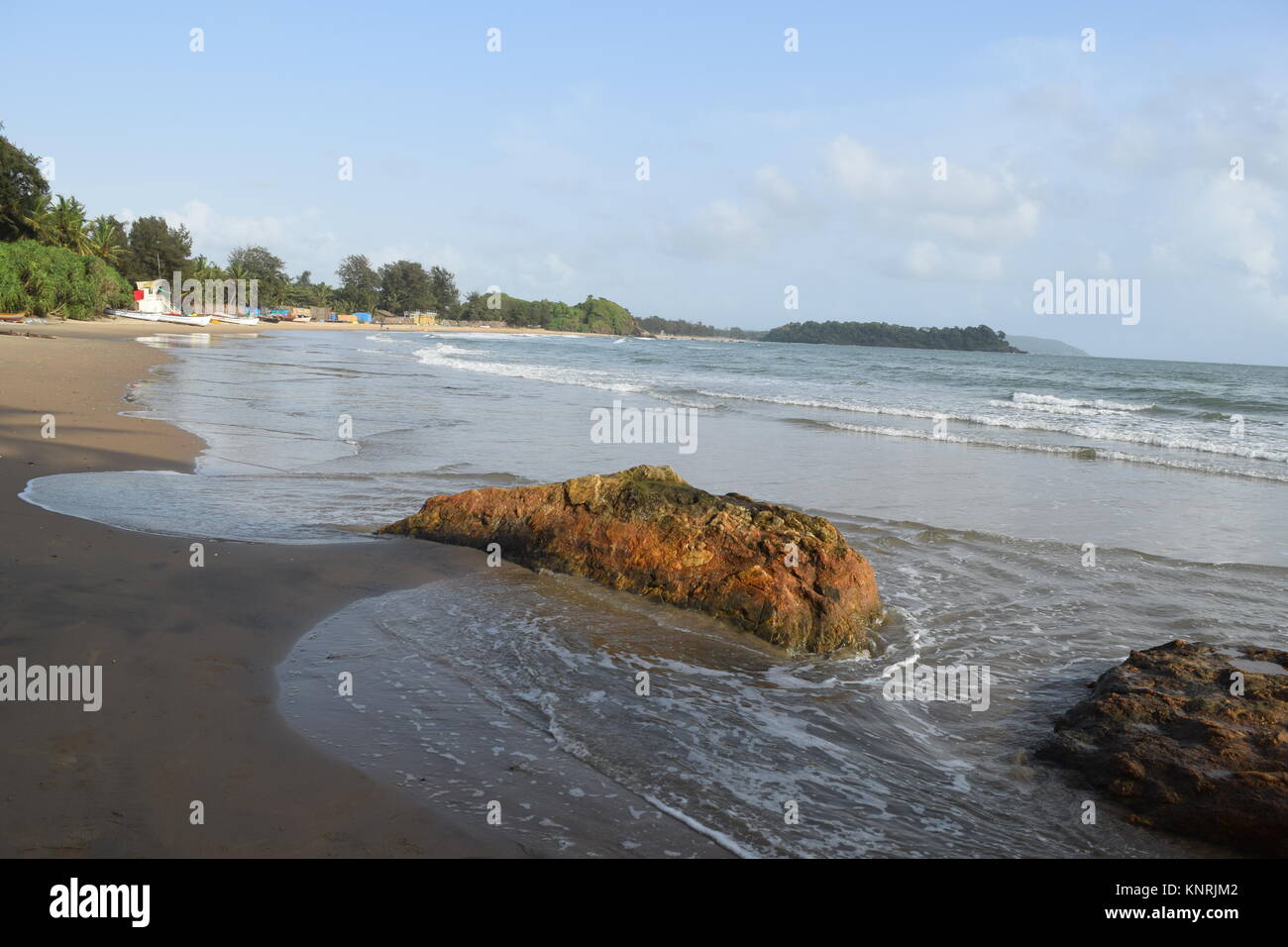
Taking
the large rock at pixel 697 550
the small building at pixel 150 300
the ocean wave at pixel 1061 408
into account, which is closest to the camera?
the large rock at pixel 697 550

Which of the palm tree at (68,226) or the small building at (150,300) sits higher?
the palm tree at (68,226)

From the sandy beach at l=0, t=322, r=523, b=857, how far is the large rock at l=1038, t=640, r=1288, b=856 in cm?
270

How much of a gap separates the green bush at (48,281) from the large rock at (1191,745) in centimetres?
5473

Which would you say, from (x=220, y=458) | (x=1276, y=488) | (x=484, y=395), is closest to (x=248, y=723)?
(x=220, y=458)

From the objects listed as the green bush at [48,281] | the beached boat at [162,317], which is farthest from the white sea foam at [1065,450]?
the beached boat at [162,317]

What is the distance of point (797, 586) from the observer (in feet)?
18.2

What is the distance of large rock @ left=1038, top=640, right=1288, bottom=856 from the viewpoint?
3.32 meters

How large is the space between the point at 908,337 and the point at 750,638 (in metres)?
135

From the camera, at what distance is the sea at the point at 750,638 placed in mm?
3420

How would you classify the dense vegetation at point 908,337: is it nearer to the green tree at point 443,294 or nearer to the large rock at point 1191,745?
the green tree at point 443,294

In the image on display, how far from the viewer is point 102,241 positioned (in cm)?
7175

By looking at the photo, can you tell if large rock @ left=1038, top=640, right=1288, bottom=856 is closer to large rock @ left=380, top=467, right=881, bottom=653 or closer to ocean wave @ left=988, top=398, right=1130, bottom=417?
large rock @ left=380, top=467, right=881, bottom=653

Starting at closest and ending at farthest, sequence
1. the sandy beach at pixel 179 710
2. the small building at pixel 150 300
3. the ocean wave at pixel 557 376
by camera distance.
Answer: the sandy beach at pixel 179 710, the ocean wave at pixel 557 376, the small building at pixel 150 300
